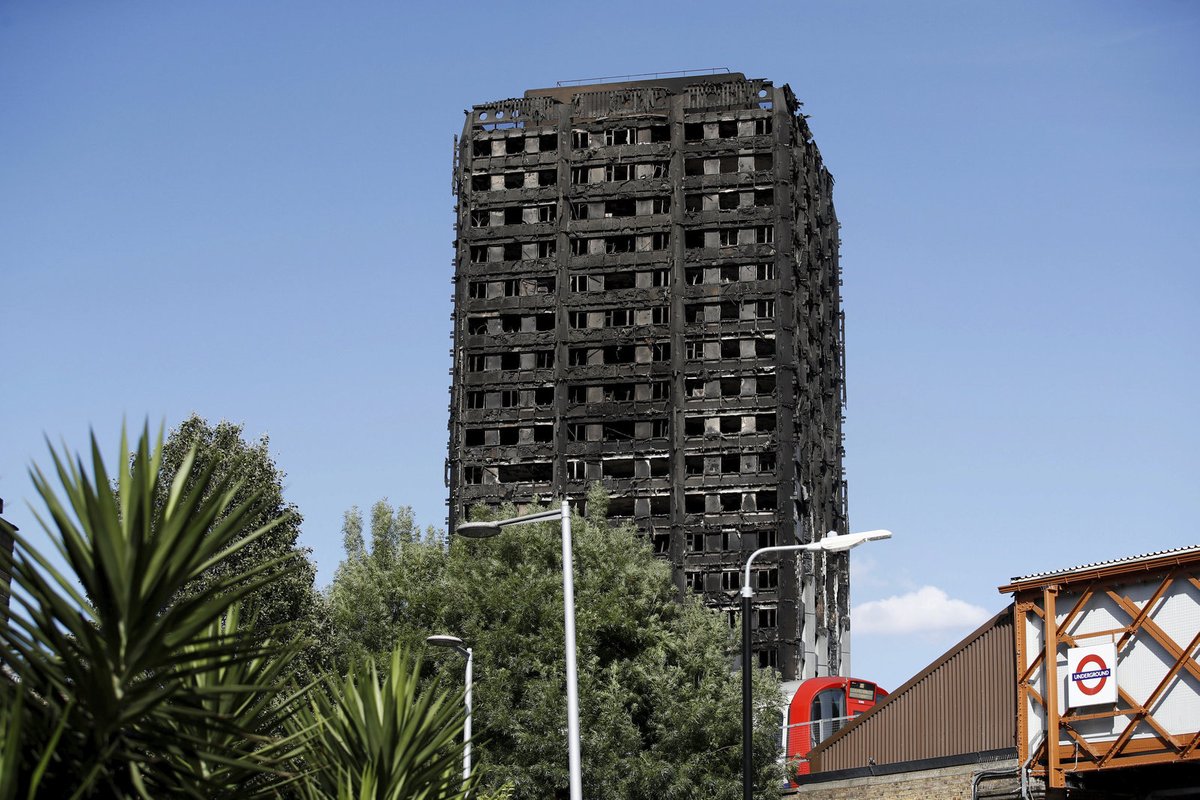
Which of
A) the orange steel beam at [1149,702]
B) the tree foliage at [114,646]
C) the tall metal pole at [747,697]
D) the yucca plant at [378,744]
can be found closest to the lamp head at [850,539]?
the tall metal pole at [747,697]

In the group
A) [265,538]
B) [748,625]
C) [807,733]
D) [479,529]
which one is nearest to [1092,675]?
[807,733]

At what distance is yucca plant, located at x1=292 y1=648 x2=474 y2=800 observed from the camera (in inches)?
610

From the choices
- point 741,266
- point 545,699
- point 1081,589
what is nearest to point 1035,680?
point 1081,589

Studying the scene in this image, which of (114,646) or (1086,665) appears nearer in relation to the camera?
(114,646)

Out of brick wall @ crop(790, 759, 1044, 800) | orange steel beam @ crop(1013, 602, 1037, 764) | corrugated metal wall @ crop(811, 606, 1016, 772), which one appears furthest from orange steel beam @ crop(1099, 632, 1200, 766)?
corrugated metal wall @ crop(811, 606, 1016, 772)

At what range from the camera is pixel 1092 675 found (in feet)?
127

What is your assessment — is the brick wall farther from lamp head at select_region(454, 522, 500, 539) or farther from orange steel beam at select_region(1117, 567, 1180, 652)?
lamp head at select_region(454, 522, 500, 539)

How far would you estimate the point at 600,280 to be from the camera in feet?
366

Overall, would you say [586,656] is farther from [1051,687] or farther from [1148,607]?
[1148,607]

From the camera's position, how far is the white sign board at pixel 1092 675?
3816 cm

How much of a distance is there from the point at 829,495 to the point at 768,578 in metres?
13.9

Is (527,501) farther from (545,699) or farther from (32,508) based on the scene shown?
(32,508)

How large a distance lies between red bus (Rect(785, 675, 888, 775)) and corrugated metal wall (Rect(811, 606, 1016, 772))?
2750mm

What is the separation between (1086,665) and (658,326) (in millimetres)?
71376
